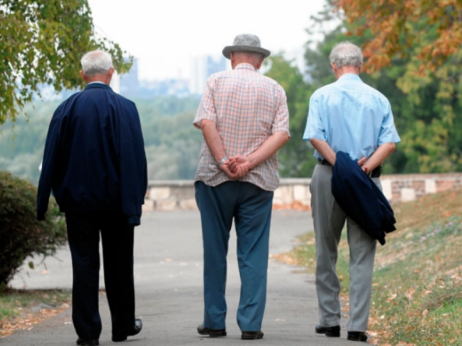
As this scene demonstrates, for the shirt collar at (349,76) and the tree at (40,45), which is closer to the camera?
the shirt collar at (349,76)

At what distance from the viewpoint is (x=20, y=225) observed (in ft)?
30.4

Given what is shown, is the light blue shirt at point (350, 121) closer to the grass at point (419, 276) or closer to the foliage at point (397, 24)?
the grass at point (419, 276)

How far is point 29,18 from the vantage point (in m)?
8.48

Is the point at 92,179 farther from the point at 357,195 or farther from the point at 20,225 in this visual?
the point at 20,225

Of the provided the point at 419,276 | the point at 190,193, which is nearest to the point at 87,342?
the point at 419,276

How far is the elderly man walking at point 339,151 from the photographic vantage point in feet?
19.8

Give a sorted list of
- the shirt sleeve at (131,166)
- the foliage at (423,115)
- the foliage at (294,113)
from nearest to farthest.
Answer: the shirt sleeve at (131,166) < the foliage at (423,115) < the foliage at (294,113)

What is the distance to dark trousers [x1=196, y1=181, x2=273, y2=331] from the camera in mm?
5973

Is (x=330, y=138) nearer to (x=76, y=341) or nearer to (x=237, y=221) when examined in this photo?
(x=237, y=221)

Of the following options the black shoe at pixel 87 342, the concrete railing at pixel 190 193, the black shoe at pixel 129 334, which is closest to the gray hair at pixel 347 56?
the black shoe at pixel 129 334

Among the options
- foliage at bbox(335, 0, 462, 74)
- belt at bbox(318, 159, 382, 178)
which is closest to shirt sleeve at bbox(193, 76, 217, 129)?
belt at bbox(318, 159, 382, 178)

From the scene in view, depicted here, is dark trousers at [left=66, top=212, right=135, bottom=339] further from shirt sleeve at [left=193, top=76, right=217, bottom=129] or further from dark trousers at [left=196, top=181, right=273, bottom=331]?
shirt sleeve at [left=193, top=76, right=217, bottom=129]

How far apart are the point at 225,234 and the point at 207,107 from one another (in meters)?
0.85

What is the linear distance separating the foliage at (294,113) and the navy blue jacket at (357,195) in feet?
110
